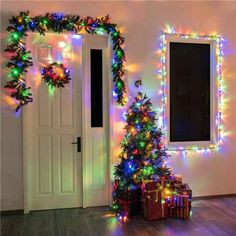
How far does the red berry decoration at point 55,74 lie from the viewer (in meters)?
4.08

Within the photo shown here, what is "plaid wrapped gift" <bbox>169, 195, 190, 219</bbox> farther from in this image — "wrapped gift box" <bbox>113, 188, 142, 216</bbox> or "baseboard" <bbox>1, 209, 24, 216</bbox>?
Result: "baseboard" <bbox>1, 209, 24, 216</bbox>

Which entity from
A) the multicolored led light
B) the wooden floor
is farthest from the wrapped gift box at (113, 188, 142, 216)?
the multicolored led light

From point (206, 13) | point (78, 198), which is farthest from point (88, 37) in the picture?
point (78, 198)

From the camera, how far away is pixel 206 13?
4574 mm

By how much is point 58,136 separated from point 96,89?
0.86 metres

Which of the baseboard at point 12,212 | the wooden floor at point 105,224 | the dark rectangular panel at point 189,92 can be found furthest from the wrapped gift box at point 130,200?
the baseboard at point 12,212

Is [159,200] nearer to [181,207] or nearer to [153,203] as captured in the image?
[153,203]

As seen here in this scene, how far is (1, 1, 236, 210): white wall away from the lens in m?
3.97

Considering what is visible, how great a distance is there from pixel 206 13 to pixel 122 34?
4.60 feet

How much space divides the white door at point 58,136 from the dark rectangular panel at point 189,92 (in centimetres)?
126

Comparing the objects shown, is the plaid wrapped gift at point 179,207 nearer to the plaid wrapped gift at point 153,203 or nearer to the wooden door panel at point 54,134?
the plaid wrapped gift at point 153,203

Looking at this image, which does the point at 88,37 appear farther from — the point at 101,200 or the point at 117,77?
the point at 101,200

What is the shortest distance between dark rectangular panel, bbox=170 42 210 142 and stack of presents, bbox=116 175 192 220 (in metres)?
0.95

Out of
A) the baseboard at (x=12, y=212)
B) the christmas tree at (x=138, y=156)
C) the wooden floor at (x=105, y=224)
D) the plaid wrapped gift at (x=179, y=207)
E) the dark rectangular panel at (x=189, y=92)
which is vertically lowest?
the wooden floor at (x=105, y=224)
